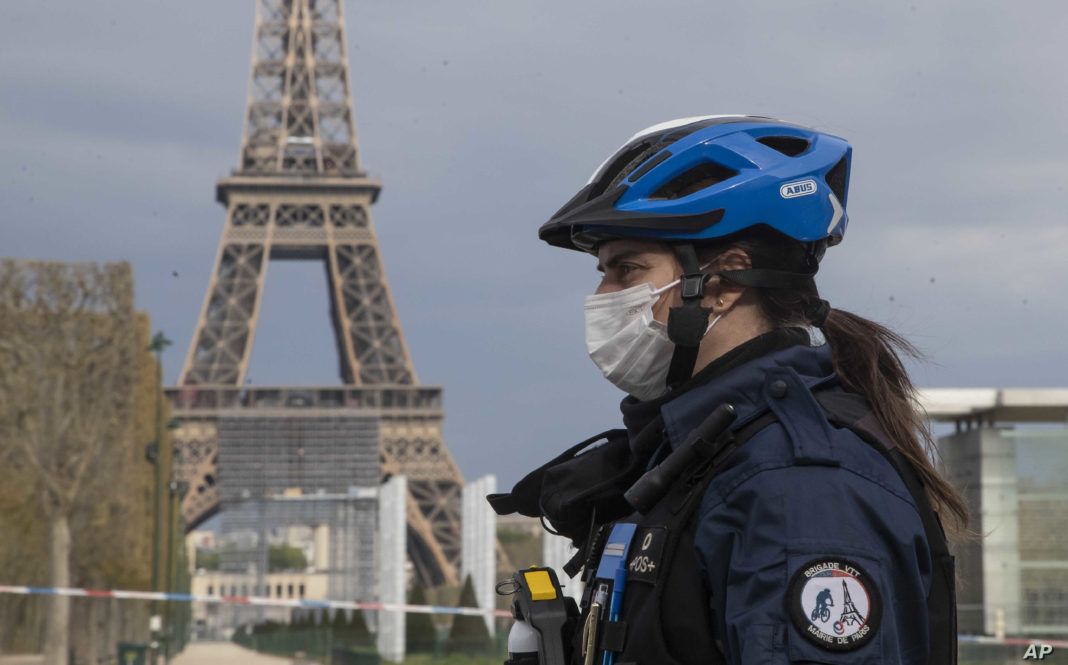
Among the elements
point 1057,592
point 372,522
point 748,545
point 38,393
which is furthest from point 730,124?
point 372,522

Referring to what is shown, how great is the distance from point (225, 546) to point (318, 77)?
67.0 ft

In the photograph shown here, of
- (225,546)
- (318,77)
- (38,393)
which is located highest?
(318,77)

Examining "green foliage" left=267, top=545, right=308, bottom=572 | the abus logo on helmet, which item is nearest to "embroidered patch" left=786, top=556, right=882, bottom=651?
the abus logo on helmet

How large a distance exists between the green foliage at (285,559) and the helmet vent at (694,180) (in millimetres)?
65379

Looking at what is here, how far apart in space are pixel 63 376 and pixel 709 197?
23656 mm

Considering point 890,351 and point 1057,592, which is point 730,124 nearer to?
point 890,351

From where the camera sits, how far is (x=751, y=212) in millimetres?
1833

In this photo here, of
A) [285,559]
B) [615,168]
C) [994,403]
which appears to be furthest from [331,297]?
[615,168]

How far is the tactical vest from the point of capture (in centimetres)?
161

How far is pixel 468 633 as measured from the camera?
25.1 meters

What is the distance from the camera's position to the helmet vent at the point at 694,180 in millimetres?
1877

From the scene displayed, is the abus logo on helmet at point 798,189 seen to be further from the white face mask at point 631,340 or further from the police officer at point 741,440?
the white face mask at point 631,340

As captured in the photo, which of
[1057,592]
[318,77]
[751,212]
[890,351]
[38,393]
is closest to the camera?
[751,212]

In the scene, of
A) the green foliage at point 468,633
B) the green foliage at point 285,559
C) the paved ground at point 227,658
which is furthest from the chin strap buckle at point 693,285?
the green foliage at point 285,559
